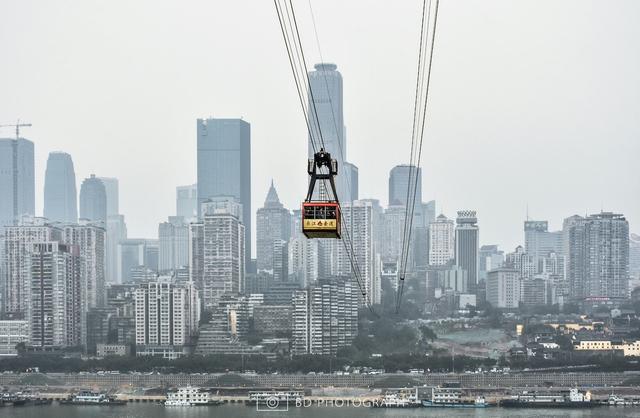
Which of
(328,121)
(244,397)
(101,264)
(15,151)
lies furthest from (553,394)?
(15,151)

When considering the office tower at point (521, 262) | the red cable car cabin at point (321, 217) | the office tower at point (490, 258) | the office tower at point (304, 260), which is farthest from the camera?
the office tower at point (490, 258)

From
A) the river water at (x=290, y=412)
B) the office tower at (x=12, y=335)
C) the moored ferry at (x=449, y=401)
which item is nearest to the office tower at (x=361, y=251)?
the office tower at (x=12, y=335)

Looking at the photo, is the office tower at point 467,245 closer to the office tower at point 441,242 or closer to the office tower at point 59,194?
the office tower at point 441,242

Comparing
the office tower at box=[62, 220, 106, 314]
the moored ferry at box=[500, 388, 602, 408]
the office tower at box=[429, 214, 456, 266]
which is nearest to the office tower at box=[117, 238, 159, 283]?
the office tower at box=[429, 214, 456, 266]

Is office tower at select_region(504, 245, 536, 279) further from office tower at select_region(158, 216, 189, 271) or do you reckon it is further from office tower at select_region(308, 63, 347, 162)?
office tower at select_region(158, 216, 189, 271)

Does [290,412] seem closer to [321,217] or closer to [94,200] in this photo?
[321,217]

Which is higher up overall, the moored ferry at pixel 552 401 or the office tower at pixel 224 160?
the office tower at pixel 224 160
